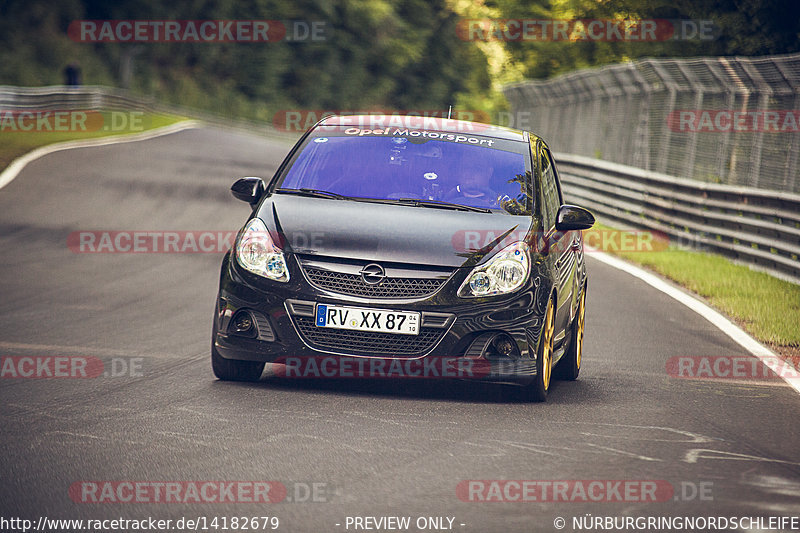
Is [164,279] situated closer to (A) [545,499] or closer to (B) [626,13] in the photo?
(A) [545,499]

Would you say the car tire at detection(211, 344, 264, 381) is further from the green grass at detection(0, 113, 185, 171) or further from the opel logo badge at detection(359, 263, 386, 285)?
the green grass at detection(0, 113, 185, 171)

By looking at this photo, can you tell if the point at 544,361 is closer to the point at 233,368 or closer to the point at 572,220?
the point at 572,220

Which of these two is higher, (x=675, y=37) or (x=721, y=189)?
(x=675, y=37)

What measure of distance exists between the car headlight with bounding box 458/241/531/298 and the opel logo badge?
44 centimetres

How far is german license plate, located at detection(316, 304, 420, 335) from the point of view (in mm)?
7285

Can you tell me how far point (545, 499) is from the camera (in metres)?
5.40

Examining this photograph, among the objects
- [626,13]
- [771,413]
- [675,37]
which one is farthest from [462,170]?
[626,13]

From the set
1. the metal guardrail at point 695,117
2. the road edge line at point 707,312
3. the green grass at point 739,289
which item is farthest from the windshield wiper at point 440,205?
the metal guardrail at point 695,117

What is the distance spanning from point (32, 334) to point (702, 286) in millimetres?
7341

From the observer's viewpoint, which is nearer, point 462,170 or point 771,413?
point 771,413

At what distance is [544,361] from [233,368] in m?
1.82

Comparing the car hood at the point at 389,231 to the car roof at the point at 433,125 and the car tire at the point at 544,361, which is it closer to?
the car tire at the point at 544,361

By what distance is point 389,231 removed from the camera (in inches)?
296

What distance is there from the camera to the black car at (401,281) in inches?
288
